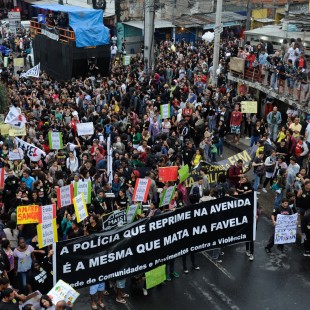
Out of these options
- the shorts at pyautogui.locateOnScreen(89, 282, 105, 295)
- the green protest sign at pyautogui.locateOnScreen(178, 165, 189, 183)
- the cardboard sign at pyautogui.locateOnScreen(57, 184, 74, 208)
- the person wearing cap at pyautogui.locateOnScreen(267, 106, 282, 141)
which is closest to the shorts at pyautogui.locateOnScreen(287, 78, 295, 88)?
the person wearing cap at pyautogui.locateOnScreen(267, 106, 282, 141)

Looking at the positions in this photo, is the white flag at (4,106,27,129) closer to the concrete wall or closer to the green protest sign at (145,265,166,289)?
the green protest sign at (145,265,166,289)

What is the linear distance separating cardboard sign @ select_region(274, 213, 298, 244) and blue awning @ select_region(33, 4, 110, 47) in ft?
58.3

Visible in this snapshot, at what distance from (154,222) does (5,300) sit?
9.47 feet

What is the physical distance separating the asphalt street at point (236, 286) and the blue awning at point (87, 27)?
17.2m

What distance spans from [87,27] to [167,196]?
16929mm

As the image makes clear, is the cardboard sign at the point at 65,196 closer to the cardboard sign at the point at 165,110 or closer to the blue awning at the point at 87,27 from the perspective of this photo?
the cardboard sign at the point at 165,110

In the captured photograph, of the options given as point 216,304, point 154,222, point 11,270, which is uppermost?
point 154,222

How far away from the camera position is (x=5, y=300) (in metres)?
7.80

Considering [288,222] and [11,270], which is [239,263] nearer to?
[288,222]

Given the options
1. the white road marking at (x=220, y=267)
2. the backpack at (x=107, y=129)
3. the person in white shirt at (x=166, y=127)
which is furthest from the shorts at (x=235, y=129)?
the white road marking at (x=220, y=267)

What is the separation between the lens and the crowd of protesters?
9945mm

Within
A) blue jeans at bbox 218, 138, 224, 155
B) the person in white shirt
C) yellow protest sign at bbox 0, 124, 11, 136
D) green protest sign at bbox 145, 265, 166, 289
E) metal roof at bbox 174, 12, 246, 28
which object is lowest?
green protest sign at bbox 145, 265, 166, 289

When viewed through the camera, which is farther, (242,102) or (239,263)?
(242,102)

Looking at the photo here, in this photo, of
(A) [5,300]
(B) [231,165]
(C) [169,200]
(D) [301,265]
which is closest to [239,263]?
(D) [301,265]
